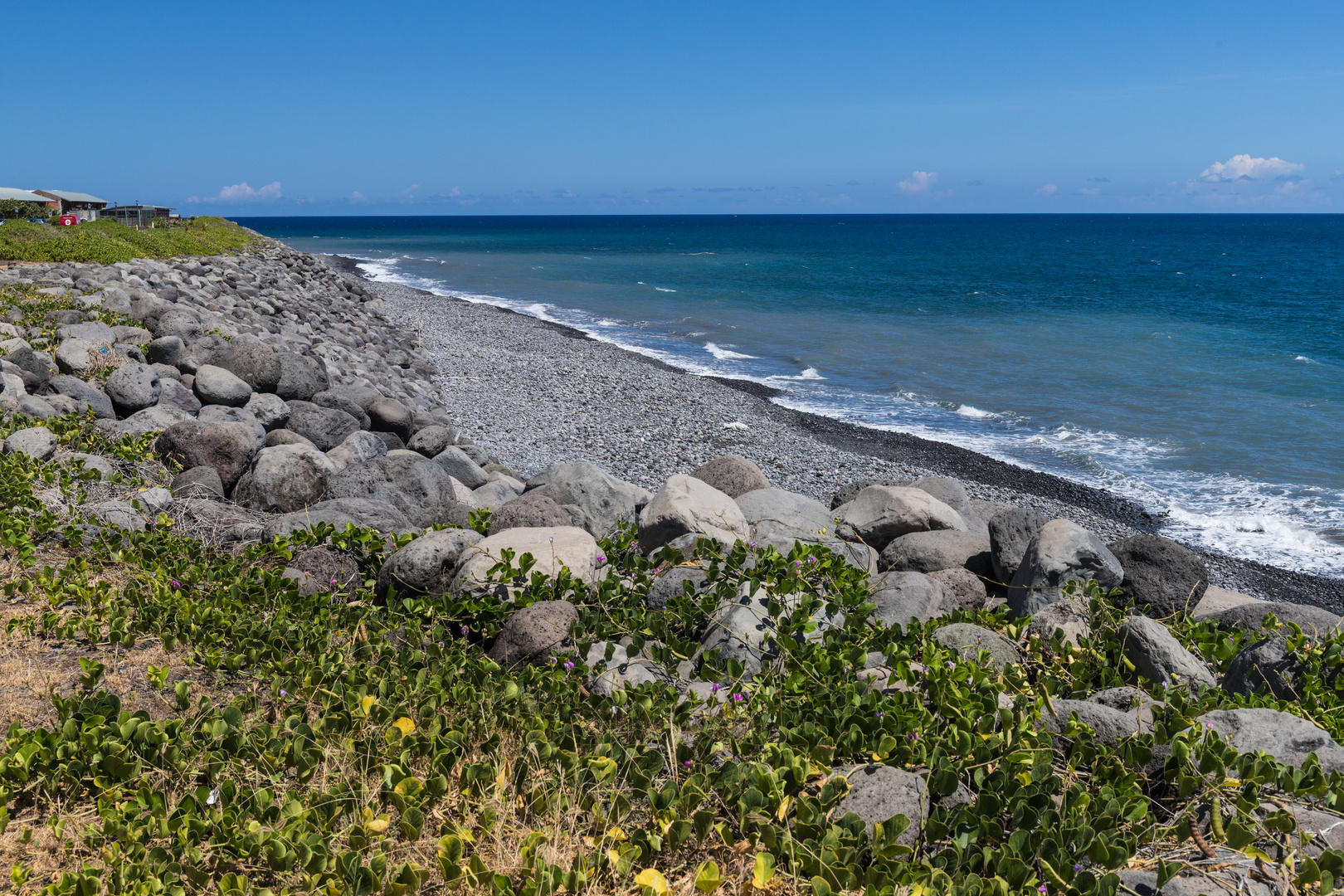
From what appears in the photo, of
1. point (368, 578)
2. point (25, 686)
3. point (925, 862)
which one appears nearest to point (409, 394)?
point (368, 578)

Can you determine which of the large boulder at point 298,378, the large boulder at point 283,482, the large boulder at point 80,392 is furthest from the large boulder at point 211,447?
the large boulder at point 298,378

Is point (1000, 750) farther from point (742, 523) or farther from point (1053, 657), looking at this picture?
point (742, 523)

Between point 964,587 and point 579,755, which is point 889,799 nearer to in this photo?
point 579,755

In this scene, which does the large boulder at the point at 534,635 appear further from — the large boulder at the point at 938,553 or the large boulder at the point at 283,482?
the large boulder at the point at 283,482

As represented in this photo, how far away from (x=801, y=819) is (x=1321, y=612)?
451 centimetres

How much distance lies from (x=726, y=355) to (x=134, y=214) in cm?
3509

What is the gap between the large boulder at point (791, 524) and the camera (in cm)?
621

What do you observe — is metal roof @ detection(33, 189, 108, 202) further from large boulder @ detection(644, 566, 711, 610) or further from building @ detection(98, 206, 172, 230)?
large boulder @ detection(644, 566, 711, 610)

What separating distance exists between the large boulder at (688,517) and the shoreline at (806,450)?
6.63 metres

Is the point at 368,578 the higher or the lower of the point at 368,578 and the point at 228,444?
the lower

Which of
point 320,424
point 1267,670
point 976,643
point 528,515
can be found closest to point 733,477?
point 528,515

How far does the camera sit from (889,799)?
3219mm

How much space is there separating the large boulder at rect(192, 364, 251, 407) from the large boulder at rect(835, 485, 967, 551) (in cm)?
737

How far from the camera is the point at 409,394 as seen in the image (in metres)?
16.7
